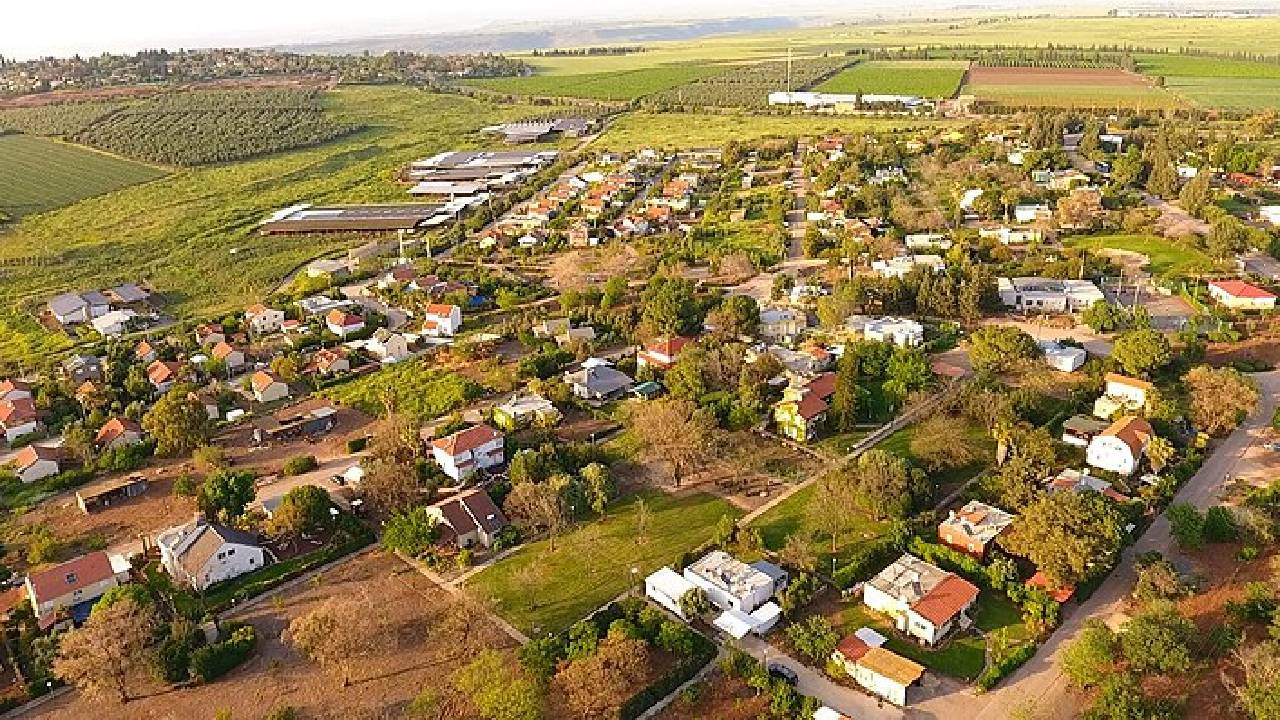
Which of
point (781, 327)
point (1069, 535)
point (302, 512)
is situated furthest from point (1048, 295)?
point (302, 512)

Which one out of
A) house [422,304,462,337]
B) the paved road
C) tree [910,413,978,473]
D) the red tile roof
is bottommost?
the paved road

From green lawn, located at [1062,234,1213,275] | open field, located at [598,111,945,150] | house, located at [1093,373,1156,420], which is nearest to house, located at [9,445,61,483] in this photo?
house, located at [1093,373,1156,420]

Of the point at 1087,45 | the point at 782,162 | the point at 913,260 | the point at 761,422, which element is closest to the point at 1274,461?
the point at 761,422

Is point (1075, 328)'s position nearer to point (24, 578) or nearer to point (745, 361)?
point (745, 361)

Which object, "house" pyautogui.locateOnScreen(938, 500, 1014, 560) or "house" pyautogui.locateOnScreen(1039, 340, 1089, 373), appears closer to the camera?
"house" pyautogui.locateOnScreen(938, 500, 1014, 560)

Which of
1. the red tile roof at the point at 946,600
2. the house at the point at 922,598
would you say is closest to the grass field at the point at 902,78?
the house at the point at 922,598

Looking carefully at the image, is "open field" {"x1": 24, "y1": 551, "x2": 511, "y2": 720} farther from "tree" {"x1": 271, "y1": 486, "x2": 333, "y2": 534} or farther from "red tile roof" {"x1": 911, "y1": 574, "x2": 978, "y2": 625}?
"red tile roof" {"x1": 911, "y1": 574, "x2": 978, "y2": 625}

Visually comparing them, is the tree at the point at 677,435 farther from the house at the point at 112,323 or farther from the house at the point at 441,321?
the house at the point at 112,323
